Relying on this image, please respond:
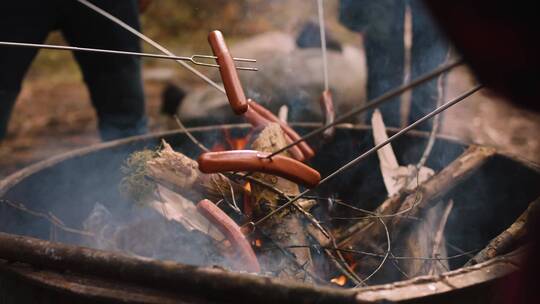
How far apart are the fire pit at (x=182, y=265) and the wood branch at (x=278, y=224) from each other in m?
0.22

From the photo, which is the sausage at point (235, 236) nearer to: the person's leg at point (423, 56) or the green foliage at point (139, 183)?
the green foliage at point (139, 183)

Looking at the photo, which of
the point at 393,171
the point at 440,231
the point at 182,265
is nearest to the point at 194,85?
the point at 393,171

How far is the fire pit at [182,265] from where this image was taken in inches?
46.1

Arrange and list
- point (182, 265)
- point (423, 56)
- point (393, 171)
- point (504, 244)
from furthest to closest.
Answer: point (423, 56)
point (393, 171)
point (504, 244)
point (182, 265)

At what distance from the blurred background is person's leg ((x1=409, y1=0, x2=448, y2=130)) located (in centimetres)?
35

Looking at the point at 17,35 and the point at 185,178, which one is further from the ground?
the point at 17,35

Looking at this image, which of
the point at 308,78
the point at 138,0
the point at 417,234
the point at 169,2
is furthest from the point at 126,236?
the point at 169,2

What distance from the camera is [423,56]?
352cm

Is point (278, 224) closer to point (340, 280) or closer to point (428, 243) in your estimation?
point (340, 280)

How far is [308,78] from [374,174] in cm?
211

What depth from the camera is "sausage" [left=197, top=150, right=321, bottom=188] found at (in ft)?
4.60

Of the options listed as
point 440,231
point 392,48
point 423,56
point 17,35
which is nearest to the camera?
point 440,231

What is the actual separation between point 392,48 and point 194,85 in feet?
9.76

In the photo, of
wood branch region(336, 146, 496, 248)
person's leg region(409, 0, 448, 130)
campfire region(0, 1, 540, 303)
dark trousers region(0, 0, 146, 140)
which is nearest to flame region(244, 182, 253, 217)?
campfire region(0, 1, 540, 303)
